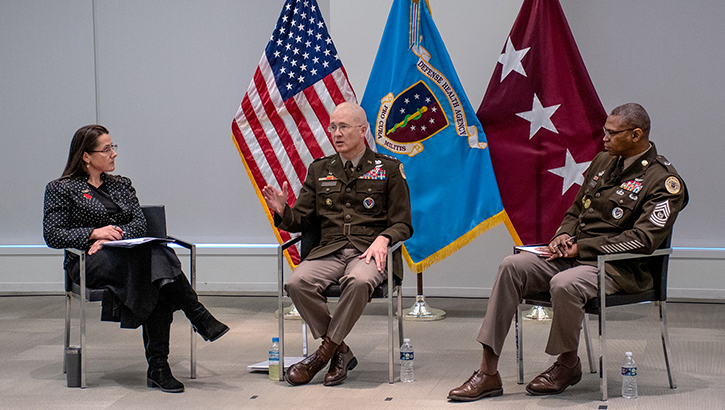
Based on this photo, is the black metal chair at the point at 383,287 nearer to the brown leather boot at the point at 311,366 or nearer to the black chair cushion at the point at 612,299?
the brown leather boot at the point at 311,366

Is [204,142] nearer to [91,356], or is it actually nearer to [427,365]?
[91,356]

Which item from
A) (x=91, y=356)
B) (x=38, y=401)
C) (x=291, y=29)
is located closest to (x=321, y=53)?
(x=291, y=29)

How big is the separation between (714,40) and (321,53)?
8.94 ft

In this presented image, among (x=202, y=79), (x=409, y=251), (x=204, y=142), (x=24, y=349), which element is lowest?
(x=24, y=349)

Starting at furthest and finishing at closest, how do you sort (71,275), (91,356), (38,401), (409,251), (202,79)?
(202,79), (409,251), (91,356), (71,275), (38,401)

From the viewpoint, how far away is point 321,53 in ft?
15.4

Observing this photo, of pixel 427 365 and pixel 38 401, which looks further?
pixel 427 365

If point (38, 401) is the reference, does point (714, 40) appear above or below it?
above

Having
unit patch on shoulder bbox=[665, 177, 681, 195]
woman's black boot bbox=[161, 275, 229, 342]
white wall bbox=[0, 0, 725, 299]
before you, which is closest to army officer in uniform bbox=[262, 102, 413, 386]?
woman's black boot bbox=[161, 275, 229, 342]

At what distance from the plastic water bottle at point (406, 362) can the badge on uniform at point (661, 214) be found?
1153mm

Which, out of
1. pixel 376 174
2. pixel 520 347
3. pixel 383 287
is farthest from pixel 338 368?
pixel 376 174

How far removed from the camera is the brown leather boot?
11.1ft

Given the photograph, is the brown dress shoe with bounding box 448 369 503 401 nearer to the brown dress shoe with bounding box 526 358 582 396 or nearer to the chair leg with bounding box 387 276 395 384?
the brown dress shoe with bounding box 526 358 582 396

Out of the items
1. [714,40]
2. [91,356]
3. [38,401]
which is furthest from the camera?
[714,40]
